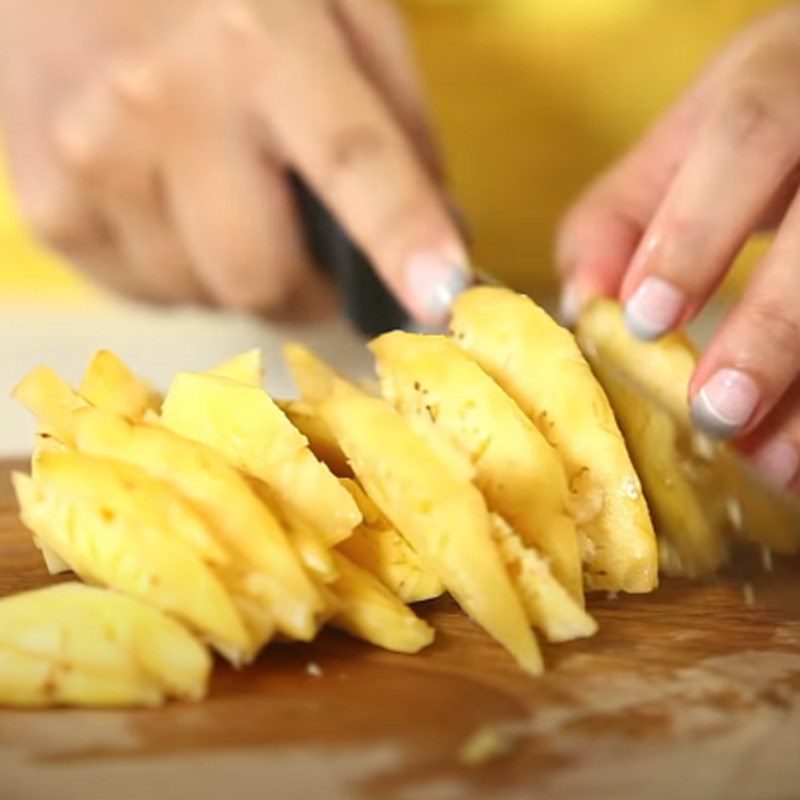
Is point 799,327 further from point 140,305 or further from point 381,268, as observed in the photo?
point 140,305

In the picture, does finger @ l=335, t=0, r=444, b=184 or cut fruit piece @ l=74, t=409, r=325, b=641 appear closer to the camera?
cut fruit piece @ l=74, t=409, r=325, b=641

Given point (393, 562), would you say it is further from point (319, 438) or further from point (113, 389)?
point (113, 389)

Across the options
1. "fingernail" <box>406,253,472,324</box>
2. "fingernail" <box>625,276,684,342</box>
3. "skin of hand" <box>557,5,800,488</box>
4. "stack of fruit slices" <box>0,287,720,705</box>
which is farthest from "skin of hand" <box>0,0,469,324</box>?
"stack of fruit slices" <box>0,287,720,705</box>

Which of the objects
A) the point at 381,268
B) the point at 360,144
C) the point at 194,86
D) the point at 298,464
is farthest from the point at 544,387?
the point at 194,86

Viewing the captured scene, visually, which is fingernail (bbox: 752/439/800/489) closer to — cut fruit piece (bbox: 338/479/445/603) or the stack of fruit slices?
the stack of fruit slices

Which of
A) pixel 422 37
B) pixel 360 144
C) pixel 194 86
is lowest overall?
pixel 360 144
